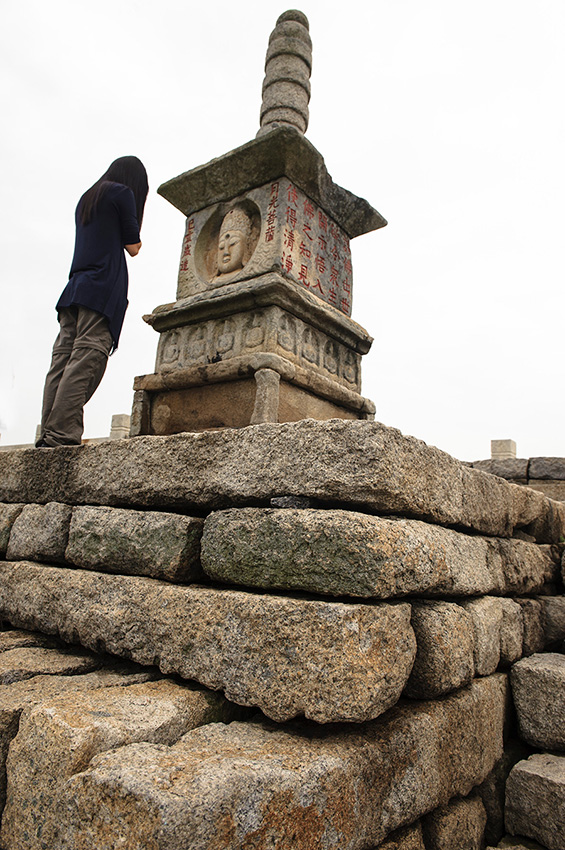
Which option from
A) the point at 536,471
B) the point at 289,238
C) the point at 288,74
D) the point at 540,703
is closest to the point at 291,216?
the point at 289,238

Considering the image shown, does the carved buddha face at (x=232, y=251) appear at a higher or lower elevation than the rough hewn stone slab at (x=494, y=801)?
higher

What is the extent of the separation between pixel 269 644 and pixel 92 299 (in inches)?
101

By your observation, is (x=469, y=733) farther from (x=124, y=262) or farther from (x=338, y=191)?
(x=338, y=191)

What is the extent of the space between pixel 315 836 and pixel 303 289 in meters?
3.26

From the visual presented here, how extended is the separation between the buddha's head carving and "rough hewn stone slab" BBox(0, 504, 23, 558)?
90.7 inches

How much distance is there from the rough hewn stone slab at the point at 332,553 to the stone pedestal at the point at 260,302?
1.54 m

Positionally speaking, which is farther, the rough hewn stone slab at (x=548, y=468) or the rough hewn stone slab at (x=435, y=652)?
the rough hewn stone slab at (x=548, y=468)

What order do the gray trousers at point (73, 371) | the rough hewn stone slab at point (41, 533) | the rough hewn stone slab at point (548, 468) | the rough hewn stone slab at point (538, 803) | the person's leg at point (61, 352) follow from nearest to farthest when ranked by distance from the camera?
the rough hewn stone slab at point (538, 803), the rough hewn stone slab at point (41, 533), the gray trousers at point (73, 371), the person's leg at point (61, 352), the rough hewn stone slab at point (548, 468)

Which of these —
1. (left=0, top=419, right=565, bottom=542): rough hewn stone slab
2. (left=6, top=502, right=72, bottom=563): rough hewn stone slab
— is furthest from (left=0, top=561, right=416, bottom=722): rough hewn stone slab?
(left=6, top=502, right=72, bottom=563): rough hewn stone slab

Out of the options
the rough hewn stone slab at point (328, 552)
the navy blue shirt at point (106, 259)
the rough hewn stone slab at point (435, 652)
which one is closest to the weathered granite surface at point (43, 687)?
the rough hewn stone slab at point (328, 552)

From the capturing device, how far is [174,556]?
2049 millimetres

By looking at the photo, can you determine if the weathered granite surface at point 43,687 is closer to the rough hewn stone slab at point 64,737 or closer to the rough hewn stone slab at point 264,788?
the rough hewn stone slab at point 64,737

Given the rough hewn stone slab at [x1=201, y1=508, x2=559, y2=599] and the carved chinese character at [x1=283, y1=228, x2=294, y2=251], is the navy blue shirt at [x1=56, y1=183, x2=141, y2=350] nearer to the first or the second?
the carved chinese character at [x1=283, y1=228, x2=294, y2=251]

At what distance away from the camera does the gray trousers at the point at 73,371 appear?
326 centimetres
